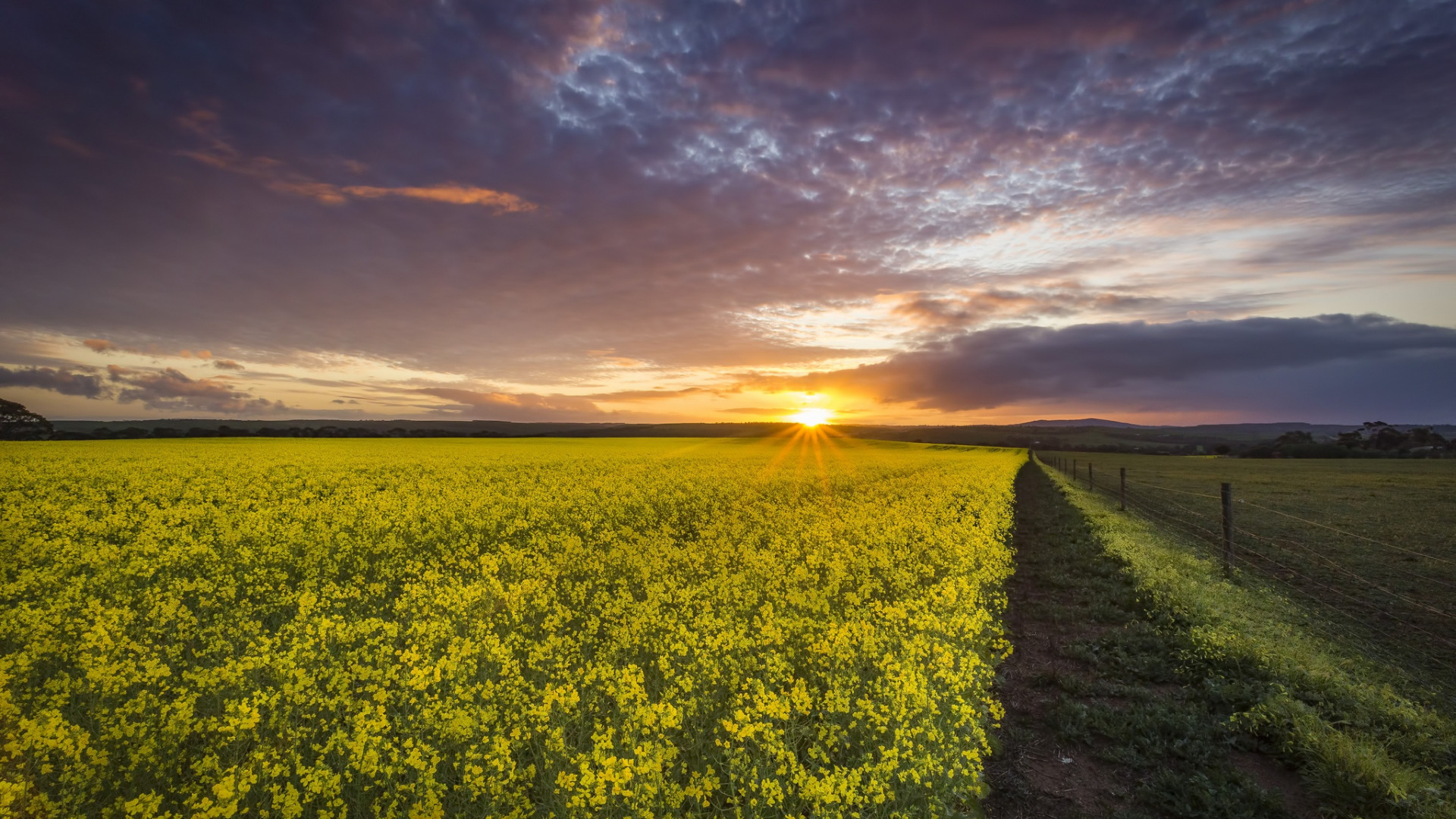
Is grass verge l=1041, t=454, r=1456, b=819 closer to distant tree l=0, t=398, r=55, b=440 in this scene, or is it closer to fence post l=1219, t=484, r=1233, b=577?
fence post l=1219, t=484, r=1233, b=577

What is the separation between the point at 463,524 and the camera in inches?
595

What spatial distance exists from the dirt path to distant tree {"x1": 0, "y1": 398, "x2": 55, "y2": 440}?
262ft

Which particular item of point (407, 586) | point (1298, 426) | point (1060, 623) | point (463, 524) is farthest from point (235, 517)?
point (1298, 426)

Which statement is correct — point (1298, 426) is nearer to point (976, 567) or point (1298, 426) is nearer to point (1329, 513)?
point (1329, 513)

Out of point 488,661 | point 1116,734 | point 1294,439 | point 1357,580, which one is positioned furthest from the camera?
point 1294,439

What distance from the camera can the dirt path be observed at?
5.61 m

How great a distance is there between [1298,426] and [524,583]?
857ft

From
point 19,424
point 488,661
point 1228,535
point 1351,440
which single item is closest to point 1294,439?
point 1351,440

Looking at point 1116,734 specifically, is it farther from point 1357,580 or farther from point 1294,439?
point 1294,439

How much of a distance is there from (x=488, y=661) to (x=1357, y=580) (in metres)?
17.6

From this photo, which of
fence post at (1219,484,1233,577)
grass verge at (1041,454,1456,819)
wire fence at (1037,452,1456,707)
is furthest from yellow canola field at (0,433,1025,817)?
wire fence at (1037,452,1456,707)

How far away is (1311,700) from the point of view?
23.3 feet

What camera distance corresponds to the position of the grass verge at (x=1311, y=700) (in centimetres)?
532

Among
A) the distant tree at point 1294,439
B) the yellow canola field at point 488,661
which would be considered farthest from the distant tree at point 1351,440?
the yellow canola field at point 488,661
